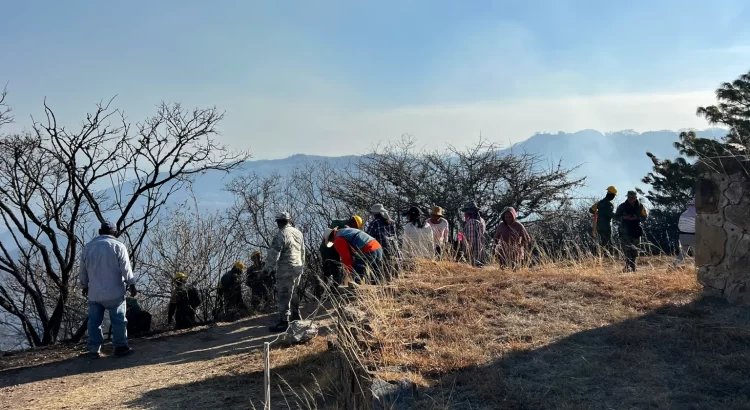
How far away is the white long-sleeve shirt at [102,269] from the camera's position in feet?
23.8

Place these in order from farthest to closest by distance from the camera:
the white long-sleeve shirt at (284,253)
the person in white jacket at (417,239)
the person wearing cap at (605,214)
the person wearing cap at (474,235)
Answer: the person wearing cap at (605,214) → the person wearing cap at (474,235) → the person in white jacket at (417,239) → the white long-sleeve shirt at (284,253)

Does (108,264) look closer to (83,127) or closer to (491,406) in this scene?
(83,127)

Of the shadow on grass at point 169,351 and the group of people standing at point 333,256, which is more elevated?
the group of people standing at point 333,256

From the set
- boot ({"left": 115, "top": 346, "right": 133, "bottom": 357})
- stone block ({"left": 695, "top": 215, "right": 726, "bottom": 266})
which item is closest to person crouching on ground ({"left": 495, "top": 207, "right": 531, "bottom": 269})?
stone block ({"left": 695, "top": 215, "right": 726, "bottom": 266})

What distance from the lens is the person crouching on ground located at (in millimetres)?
8148

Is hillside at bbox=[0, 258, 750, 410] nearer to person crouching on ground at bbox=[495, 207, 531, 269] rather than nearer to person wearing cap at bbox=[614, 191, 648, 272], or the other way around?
person crouching on ground at bbox=[495, 207, 531, 269]

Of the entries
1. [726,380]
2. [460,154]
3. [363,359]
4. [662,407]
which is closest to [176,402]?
[363,359]

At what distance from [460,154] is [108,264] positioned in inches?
374

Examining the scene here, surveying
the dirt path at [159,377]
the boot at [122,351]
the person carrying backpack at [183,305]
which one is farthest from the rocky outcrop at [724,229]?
the person carrying backpack at [183,305]

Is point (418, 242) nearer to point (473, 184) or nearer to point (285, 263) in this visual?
point (285, 263)

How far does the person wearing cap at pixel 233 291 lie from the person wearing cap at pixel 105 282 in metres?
2.80

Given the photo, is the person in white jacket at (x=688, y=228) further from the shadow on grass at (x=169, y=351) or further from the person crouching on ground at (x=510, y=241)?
the shadow on grass at (x=169, y=351)

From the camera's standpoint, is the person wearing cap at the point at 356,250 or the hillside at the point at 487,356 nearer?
the hillside at the point at 487,356

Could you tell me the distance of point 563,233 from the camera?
49.8 ft
